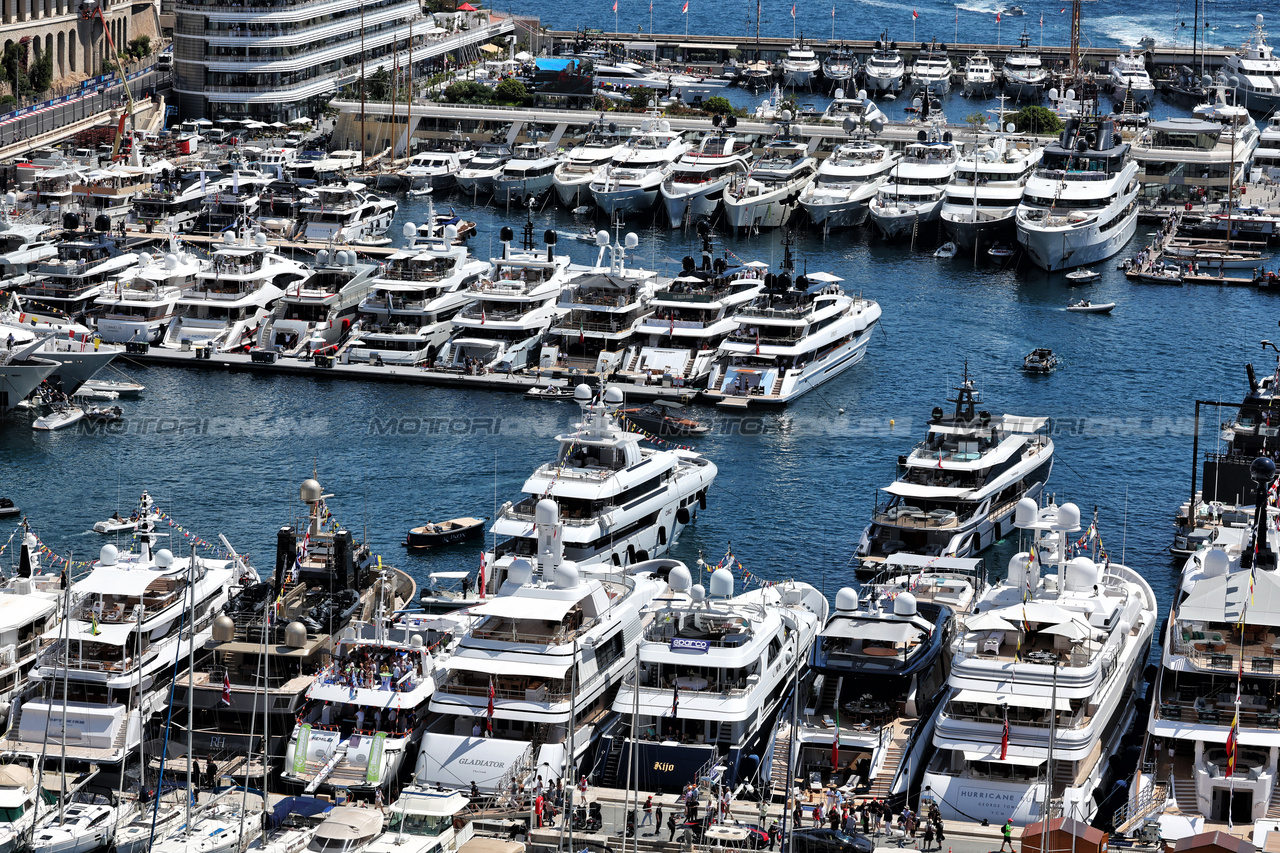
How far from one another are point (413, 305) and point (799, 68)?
3469 inches

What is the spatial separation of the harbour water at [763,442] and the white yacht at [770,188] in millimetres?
16698

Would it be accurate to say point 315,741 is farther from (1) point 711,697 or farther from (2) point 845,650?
(2) point 845,650

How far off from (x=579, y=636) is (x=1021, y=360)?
152ft

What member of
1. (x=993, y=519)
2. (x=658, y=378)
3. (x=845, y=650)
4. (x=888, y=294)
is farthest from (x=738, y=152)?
(x=845, y=650)

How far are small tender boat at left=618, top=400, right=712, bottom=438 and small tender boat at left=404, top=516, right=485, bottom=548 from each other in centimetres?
1234

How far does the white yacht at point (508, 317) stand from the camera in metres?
89.0

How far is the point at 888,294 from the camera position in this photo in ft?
342

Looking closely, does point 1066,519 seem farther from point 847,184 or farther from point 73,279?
point 847,184

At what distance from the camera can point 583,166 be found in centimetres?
12719

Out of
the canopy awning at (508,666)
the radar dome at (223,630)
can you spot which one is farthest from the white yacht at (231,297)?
the canopy awning at (508,666)

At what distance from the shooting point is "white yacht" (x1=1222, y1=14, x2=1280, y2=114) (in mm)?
154625

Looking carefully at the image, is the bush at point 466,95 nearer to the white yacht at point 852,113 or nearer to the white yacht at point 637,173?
the white yacht at point 637,173

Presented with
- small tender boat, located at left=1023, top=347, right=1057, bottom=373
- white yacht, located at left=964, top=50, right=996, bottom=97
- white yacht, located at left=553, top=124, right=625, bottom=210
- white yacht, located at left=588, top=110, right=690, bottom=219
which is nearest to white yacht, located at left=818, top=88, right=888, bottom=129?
white yacht, located at left=588, top=110, right=690, bottom=219

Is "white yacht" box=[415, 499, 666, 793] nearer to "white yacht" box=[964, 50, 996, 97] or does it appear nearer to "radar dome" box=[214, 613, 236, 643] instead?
"radar dome" box=[214, 613, 236, 643]
